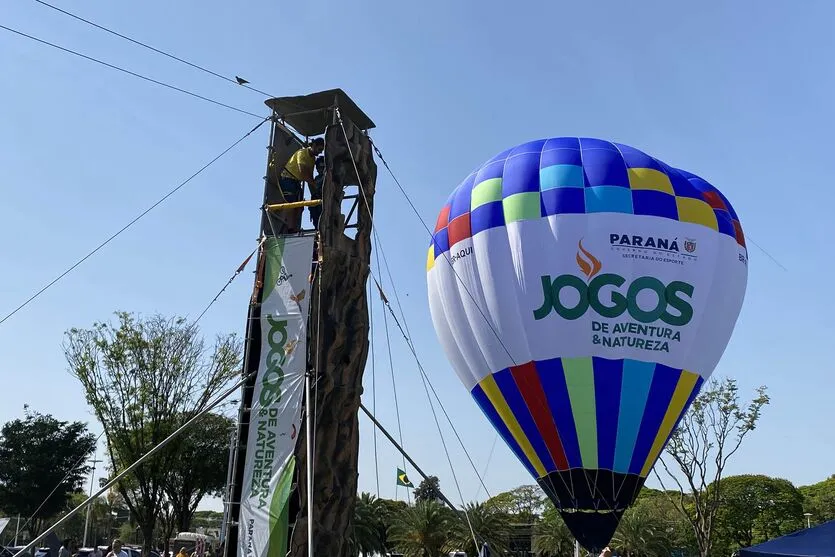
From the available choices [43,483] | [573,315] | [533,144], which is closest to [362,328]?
[573,315]

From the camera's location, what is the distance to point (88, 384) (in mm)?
23156

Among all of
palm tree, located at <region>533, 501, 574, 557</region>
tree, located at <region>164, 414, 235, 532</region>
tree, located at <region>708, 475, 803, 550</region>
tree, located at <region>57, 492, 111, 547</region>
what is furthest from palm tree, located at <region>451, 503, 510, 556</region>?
tree, located at <region>57, 492, 111, 547</region>

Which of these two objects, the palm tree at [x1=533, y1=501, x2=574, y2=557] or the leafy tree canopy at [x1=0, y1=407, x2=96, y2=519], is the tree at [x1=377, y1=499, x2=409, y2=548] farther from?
the leafy tree canopy at [x1=0, y1=407, x2=96, y2=519]

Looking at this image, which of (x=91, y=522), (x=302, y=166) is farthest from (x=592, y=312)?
(x=91, y=522)

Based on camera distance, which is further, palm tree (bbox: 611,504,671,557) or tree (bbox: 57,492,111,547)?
tree (bbox: 57,492,111,547)

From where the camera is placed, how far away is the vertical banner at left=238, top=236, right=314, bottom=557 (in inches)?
343

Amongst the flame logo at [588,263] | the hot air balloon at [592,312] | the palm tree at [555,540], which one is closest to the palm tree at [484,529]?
the palm tree at [555,540]

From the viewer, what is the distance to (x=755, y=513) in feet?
191

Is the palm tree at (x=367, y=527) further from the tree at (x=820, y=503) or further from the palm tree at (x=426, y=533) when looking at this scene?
the tree at (x=820, y=503)

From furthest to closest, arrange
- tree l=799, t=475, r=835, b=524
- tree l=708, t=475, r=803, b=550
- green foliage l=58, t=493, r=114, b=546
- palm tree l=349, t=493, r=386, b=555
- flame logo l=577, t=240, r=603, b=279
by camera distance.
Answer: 1. tree l=799, t=475, r=835, b=524
2. green foliage l=58, t=493, r=114, b=546
3. tree l=708, t=475, r=803, b=550
4. palm tree l=349, t=493, r=386, b=555
5. flame logo l=577, t=240, r=603, b=279

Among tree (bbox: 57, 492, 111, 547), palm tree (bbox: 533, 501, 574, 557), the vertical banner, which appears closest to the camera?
the vertical banner

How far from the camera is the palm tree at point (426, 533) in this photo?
4347 cm

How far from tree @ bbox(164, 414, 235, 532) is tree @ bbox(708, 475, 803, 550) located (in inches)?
1531

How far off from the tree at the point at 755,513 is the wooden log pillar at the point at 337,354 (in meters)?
55.3
